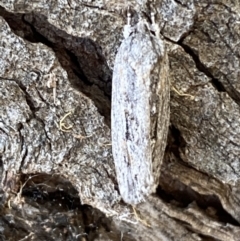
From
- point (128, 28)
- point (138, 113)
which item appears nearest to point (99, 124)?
point (138, 113)

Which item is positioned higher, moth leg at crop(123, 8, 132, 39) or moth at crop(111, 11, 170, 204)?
moth leg at crop(123, 8, 132, 39)

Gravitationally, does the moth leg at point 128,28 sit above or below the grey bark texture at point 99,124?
above

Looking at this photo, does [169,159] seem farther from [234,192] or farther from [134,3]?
[134,3]

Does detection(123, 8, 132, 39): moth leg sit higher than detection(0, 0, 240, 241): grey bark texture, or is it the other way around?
detection(123, 8, 132, 39): moth leg

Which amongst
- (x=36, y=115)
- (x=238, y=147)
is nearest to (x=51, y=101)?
(x=36, y=115)

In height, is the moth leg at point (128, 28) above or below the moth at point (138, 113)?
above
